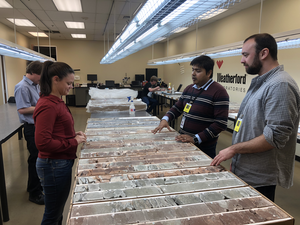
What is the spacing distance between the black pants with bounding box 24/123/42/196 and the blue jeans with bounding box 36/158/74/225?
115cm

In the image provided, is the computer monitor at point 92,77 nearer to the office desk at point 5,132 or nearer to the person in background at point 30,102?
the office desk at point 5,132

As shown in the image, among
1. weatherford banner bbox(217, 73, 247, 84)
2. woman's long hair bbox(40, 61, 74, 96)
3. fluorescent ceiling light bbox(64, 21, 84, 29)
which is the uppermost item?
fluorescent ceiling light bbox(64, 21, 84, 29)

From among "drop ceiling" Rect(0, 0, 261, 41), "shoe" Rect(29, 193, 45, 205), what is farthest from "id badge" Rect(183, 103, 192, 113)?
"drop ceiling" Rect(0, 0, 261, 41)

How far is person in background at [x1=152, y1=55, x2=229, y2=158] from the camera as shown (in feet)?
5.46

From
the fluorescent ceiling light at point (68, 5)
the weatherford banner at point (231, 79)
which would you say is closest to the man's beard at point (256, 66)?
the weatherford banner at point (231, 79)

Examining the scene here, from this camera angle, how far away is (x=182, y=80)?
8.63 meters

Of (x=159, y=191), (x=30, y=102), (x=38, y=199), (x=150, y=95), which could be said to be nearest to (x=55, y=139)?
(x=159, y=191)

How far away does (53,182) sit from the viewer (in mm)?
1264

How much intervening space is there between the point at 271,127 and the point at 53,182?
4.45ft

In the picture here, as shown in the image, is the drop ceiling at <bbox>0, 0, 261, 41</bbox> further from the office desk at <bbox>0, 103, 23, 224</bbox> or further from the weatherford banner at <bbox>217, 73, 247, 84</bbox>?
the office desk at <bbox>0, 103, 23, 224</bbox>

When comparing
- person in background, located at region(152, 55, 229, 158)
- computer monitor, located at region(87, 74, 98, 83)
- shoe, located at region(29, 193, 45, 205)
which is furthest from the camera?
computer monitor, located at region(87, 74, 98, 83)

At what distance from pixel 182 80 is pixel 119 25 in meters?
3.48

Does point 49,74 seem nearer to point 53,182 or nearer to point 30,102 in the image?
point 53,182

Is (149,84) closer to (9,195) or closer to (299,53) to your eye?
(299,53)
